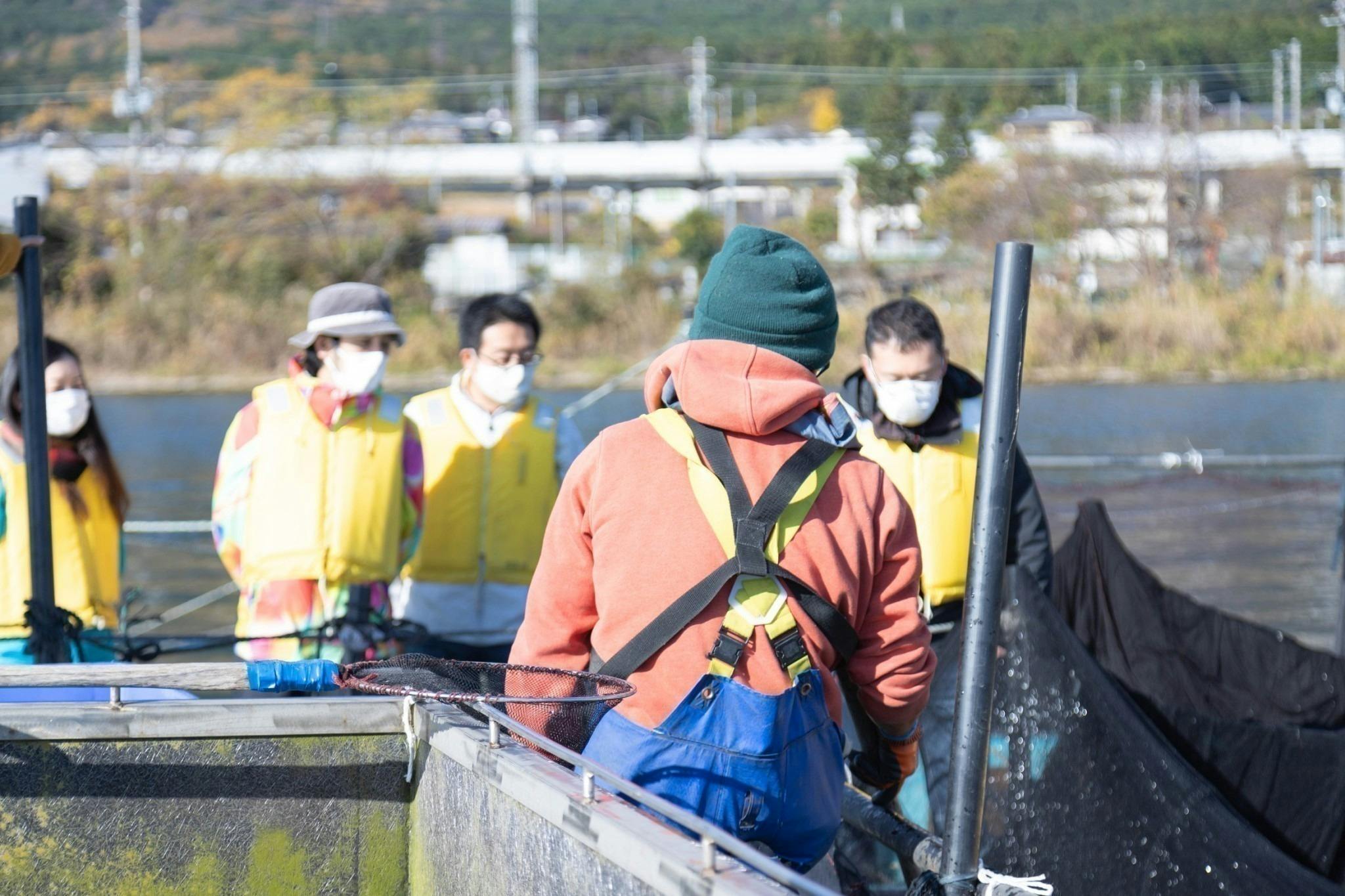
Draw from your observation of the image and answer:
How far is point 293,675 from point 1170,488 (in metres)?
9.93

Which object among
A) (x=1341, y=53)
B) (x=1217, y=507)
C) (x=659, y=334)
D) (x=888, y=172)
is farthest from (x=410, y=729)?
(x=888, y=172)

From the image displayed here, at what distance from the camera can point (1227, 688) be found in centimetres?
488

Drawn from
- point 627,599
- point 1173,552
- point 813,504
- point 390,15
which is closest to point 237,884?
point 627,599

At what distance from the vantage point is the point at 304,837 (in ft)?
10.6

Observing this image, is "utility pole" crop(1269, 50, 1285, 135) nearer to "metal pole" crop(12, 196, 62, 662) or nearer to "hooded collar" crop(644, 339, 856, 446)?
"metal pole" crop(12, 196, 62, 662)

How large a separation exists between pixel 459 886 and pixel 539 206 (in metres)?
88.9

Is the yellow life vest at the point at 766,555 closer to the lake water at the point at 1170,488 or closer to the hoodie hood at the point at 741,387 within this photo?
the hoodie hood at the point at 741,387

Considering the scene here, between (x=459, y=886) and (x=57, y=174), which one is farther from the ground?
(x=57, y=174)

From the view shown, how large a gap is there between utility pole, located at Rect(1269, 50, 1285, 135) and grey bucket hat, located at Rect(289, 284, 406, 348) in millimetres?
53514

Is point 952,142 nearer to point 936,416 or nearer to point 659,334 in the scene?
point 659,334

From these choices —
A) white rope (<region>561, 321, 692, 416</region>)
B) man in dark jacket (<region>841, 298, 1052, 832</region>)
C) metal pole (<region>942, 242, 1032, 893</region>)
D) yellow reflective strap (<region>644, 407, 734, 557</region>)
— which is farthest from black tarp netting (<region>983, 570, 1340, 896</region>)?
yellow reflective strap (<region>644, 407, 734, 557</region>)

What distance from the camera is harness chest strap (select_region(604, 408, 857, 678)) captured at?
262 cm

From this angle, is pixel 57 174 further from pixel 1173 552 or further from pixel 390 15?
pixel 390 15

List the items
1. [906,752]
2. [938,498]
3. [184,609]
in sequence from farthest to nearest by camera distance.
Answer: [184,609]
[938,498]
[906,752]
